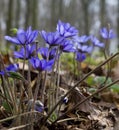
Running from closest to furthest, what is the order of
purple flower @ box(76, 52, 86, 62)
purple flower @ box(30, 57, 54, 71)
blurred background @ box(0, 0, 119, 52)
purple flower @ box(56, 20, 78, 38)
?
purple flower @ box(30, 57, 54, 71)
purple flower @ box(56, 20, 78, 38)
purple flower @ box(76, 52, 86, 62)
blurred background @ box(0, 0, 119, 52)

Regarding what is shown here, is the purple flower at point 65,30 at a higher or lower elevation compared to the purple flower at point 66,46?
higher

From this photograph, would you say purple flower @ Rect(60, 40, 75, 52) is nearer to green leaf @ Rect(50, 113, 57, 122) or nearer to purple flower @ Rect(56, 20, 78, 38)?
purple flower @ Rect(56, 20, 78, 38)

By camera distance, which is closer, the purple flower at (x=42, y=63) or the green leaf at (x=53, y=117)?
the purple flower at (x=42, y=63)

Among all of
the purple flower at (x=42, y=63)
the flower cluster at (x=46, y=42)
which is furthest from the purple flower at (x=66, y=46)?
the purple flower at (x=42, y=63)

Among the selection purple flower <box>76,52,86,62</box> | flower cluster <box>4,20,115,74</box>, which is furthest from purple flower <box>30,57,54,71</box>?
purple flower <box>76,52,86,62</box>

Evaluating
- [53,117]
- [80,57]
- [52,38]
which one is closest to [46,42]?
[52,38]

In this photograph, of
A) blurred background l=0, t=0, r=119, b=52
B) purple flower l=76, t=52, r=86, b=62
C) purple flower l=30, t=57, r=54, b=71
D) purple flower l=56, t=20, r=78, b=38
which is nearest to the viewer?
purple flower l=30, t=57, r=54, b=71

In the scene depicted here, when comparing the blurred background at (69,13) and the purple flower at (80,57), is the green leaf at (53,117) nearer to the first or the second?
the purple flower at (80,57)

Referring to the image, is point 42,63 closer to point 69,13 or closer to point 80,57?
point 80,57
